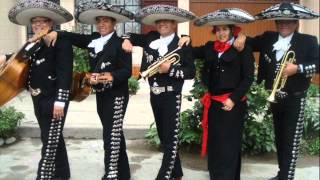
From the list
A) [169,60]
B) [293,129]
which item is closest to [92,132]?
[169,60]

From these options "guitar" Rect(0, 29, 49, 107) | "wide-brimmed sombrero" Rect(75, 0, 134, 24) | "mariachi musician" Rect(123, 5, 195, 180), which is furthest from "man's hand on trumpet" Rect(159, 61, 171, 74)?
"guitar" Rect(0, 29, 49, 107)

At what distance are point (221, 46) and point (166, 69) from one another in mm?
542

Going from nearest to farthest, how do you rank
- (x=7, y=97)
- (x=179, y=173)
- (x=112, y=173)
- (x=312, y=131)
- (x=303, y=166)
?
(x=7, y=97) < (x=112, y=173) < (x=179, y=173) < (x=303, y=166) < (x=312, y=131)

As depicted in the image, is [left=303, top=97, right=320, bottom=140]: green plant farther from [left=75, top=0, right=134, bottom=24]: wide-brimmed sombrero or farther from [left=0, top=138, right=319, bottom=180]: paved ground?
[left=75, top=0, right=134, bottom=24]: wide-brimmed sombrero

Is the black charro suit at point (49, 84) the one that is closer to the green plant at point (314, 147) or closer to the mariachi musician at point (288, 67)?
the mariachi musician at point (288, 67)

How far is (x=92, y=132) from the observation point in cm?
660

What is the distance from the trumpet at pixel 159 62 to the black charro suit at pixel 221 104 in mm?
280

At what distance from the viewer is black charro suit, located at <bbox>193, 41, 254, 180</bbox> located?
167 inches

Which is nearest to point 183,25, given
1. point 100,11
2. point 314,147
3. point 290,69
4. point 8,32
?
point 8,32

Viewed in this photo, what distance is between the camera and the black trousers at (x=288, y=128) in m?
4.34

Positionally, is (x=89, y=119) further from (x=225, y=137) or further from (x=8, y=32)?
(x=8, y=32)

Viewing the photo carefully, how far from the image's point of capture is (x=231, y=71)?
4.27 meters

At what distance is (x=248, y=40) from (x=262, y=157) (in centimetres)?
200

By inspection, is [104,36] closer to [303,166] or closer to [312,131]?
[303,166]
